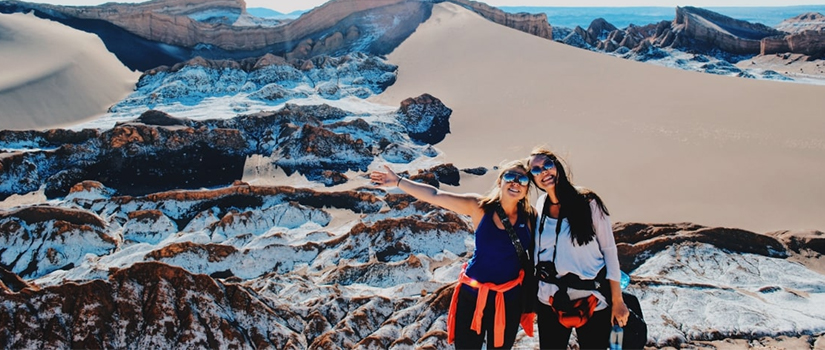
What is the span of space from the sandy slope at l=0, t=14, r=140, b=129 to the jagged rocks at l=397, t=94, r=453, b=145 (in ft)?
36.5

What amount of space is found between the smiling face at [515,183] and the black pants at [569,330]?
1.71ft

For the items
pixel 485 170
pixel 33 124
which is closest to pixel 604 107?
pixel 485 170

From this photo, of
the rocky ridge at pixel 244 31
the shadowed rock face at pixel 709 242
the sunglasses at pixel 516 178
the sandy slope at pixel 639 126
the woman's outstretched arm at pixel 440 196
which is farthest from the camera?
the rocky ridge at pixel 244 31

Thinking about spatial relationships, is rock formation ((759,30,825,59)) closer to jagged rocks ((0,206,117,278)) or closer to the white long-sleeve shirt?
jagged rocks ((0,206,117,278))

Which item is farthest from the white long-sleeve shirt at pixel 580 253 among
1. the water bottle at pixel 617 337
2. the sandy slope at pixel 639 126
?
the sandy slope at pixel 639 126

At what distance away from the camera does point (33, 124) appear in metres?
16.7

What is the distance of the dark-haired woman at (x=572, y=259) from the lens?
7.65 ft

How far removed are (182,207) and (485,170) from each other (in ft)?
22.4

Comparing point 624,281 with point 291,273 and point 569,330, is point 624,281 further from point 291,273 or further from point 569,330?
point 291,273

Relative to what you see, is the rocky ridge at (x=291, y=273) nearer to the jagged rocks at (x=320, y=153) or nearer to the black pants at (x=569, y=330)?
the black pants at (x=569, y=330)

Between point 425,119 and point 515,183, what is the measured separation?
1496 cm

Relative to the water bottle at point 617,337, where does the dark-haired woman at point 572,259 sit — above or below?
above

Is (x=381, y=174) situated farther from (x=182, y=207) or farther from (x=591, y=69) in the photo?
(x=591, y=69)

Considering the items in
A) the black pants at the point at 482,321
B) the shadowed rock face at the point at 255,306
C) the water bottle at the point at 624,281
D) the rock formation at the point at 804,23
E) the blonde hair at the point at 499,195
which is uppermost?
the blonde hair at the point at 499,195
